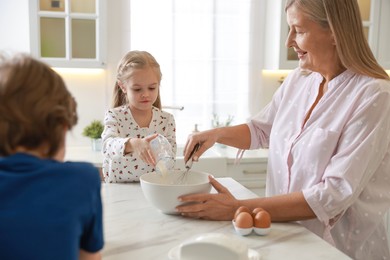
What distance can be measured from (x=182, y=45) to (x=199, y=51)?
134 millimetres

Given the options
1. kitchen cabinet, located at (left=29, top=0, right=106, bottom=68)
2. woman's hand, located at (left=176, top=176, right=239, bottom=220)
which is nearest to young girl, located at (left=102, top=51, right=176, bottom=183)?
woman's hand, located at (left=176, top=176, right=239, bottom=220)

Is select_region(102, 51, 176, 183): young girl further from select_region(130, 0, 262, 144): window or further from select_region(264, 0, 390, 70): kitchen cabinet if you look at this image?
select_region(264, 0, 390, 70): kitchen cabinet

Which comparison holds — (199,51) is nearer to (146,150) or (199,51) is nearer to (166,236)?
(146,150)

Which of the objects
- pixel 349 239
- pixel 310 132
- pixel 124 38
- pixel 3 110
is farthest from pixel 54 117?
pixel 124 38

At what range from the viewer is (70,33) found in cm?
264

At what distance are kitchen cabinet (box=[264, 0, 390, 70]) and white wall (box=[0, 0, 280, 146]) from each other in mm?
1021

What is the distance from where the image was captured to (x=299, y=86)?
158 cm

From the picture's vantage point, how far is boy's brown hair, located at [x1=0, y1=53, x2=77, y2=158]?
0.65 meters

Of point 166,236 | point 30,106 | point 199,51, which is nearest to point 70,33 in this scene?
point 199,51

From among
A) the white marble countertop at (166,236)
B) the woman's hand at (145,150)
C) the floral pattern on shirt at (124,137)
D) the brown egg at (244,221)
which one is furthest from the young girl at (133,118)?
the brown egg at (244,221)

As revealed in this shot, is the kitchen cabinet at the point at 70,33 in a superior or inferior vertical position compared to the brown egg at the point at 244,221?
superior

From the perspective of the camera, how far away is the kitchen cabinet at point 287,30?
292cm

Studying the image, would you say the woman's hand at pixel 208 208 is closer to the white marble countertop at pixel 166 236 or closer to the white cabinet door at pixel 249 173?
the white marble countertop at pixel 166 236

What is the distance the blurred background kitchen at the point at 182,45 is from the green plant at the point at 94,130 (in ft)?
0.52
